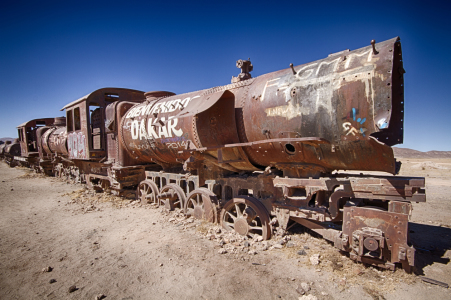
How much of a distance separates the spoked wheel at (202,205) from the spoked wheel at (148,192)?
5.62 feet

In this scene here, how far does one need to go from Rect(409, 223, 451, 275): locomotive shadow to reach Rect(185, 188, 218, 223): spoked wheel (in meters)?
3.85

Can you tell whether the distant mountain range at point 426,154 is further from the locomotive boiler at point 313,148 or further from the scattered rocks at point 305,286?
the scattered rocks at point 305,286

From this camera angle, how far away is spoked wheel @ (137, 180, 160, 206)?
7536 mm

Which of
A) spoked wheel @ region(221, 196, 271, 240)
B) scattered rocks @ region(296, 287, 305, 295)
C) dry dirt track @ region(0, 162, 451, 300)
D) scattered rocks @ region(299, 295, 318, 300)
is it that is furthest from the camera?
spoked wheel @ region(221, 196, 271, 240)

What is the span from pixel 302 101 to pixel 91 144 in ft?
26.7

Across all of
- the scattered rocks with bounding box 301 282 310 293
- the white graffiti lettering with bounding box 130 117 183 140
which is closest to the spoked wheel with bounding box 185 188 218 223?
the white graffiti lettering with bounding box 130 117 183 140

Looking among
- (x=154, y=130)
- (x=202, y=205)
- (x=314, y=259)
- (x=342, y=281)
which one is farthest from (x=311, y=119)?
(x=154, y=130)

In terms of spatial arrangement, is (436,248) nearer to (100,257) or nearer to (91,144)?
(100,257)

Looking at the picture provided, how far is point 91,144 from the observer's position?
28.5 feet

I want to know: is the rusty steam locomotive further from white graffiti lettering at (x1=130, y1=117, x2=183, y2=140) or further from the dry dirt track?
the dry dirt track

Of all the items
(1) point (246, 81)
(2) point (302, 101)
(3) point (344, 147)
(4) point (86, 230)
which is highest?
(1) point (246, 81)

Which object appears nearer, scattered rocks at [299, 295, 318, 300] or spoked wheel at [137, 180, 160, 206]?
scattered rocks at [299, 295, 318, 300]

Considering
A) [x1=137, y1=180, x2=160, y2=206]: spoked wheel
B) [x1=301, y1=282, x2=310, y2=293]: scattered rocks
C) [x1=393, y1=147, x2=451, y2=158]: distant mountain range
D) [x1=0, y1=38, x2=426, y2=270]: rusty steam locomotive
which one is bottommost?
[x1=393, y1=147, x2=451, y2=158]: distant mountain range

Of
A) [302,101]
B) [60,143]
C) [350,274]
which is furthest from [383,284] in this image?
[60,143]
